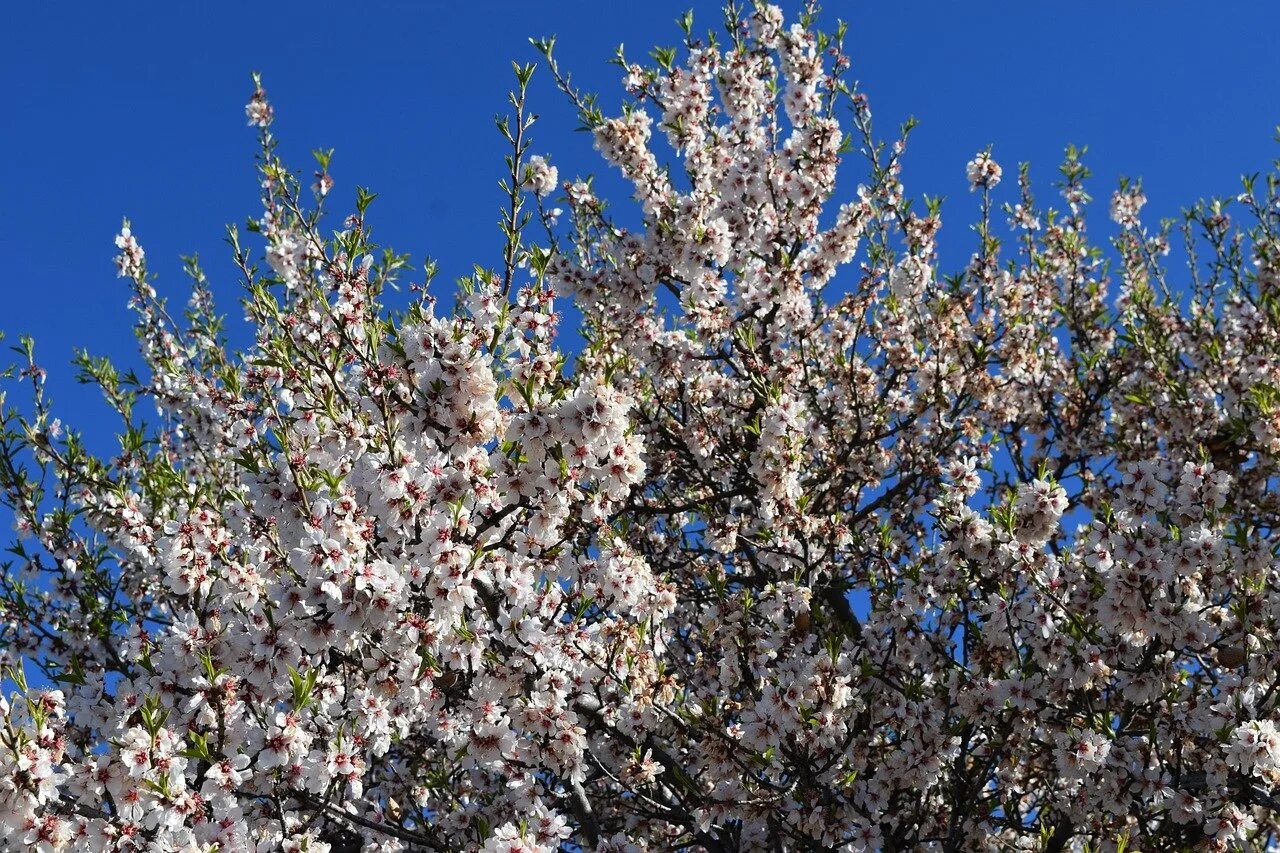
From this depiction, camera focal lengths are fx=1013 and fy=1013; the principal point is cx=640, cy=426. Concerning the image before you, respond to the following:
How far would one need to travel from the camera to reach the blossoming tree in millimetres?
4977

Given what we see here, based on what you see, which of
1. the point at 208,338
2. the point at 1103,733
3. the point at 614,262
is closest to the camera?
the point at 1103,733

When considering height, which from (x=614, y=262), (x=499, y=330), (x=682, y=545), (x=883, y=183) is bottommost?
(x=499, y=330)

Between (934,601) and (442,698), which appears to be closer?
(442,698)

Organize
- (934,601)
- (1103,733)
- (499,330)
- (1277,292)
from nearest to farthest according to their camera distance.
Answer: (499,330) → (1103,733) → (934,601) → (1277,292)

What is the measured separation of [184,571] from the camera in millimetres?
5367

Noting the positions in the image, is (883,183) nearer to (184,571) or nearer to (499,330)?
(499,330)

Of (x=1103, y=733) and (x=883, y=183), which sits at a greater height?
(x=883, y=183)

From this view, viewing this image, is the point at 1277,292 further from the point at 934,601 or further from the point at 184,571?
the point at 184,571

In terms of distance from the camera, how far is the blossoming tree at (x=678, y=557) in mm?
4977

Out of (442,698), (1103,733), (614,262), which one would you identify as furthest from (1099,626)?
(614,262)

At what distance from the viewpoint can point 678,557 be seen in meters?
9.27

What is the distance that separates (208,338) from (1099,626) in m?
9.03

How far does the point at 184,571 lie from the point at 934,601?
15.2 ft

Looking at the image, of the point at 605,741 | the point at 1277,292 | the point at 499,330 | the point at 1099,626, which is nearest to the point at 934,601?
the point at 1099,626
